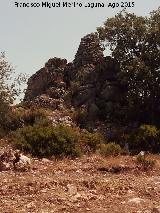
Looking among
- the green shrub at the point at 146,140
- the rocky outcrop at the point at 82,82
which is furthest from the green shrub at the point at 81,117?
the green shrub at the point at 146,140

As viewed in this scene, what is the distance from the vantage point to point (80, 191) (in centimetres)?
1388

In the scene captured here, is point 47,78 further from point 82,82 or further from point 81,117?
point 81,117

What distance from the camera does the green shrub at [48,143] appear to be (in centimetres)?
2128

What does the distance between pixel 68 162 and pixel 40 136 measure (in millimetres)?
2608

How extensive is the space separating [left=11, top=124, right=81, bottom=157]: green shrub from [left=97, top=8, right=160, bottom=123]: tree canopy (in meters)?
12.5

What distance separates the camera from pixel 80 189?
1405 centimetres

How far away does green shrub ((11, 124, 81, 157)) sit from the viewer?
21.3 m

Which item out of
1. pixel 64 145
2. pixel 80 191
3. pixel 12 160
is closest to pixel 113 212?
pixel 80 191

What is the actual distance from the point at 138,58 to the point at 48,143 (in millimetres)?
15223

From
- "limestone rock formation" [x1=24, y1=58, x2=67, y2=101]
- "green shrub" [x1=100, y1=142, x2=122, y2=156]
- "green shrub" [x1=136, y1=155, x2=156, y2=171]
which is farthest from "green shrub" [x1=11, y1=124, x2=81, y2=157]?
"limestone rock formation" [x1=24, y1=58, x2=67, y2=101]

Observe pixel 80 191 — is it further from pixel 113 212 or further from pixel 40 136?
pixel 40 136

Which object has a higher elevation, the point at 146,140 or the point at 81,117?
the point at 81,117

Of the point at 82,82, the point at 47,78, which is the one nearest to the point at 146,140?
the point at 82,82

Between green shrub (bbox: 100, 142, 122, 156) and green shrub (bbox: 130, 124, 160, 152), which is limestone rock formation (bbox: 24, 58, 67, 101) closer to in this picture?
green shrub (bbox: 130, 124, 160, 152)
